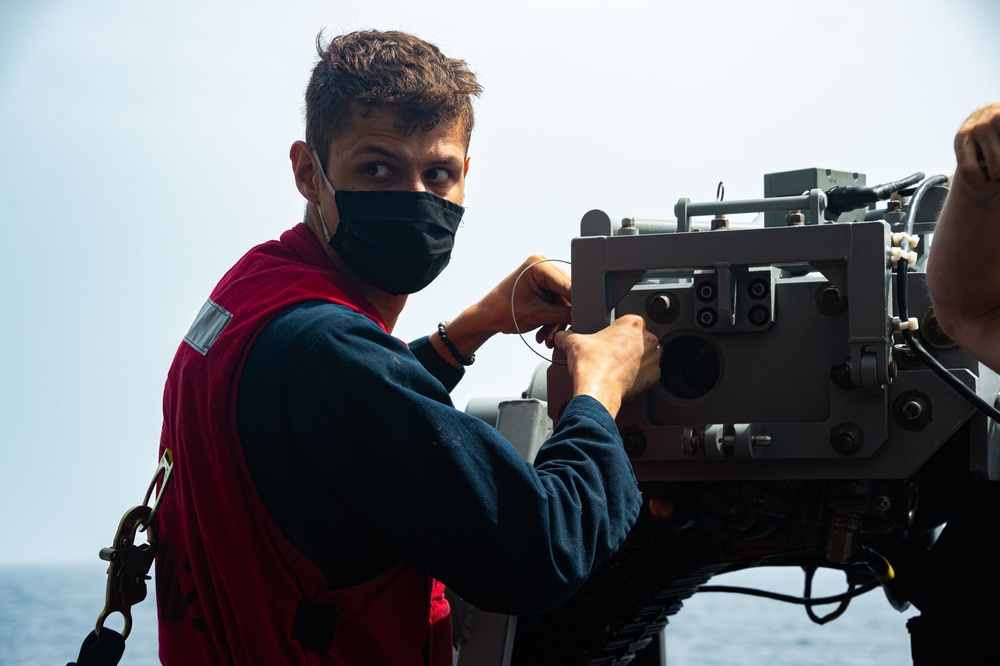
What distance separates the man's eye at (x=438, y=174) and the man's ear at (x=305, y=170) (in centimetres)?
25

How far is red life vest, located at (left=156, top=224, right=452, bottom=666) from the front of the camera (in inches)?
84.8

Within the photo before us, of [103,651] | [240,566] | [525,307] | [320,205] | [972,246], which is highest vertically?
[320,205]

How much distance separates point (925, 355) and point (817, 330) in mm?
237

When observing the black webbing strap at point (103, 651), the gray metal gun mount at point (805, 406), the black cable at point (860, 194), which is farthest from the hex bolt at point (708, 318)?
the black webbing strap at point (103, 651)

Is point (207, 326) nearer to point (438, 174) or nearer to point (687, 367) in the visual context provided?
point (438, 174)

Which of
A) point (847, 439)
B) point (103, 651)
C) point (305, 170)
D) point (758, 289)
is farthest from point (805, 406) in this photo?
point (103, 651)

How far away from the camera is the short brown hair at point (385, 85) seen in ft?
8.28

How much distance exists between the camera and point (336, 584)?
86.3 inches

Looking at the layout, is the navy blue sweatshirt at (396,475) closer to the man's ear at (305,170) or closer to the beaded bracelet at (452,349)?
the man's ear at (305,170)

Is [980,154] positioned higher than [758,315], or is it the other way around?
[980,154]

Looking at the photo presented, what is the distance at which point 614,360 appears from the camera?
97.5 inches

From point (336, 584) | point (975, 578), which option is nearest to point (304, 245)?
point (336, 584)

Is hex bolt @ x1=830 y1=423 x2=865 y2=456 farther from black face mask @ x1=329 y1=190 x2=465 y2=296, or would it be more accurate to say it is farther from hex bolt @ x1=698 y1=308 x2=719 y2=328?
black face mask @ x1=329 y1=190 x2=465 y2=296

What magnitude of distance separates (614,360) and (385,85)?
749 millimetres
